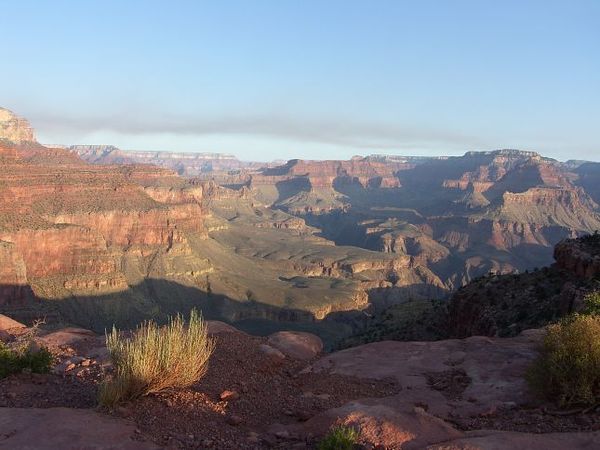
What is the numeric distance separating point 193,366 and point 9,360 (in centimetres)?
580

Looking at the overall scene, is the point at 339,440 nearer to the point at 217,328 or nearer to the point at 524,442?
the point at 524,442

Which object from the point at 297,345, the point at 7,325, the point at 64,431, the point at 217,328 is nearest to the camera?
the point at 64,431

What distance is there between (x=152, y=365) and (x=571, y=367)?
10.7 meters

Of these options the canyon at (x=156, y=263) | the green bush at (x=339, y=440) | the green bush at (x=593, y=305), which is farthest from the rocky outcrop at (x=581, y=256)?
the canyon at (x=156, y=263)

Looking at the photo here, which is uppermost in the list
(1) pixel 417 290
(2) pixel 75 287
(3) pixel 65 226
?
(3) pixel 65 226

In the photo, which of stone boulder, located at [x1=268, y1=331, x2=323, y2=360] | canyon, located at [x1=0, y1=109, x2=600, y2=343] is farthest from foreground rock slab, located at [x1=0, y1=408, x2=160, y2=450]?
canyon, located at [x1=0, y1=109, x2=600, y2=343]

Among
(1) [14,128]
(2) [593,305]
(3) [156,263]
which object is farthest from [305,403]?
(1) [14,128]

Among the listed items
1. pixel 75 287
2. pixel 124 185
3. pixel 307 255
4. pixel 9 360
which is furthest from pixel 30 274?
pixel 307 255

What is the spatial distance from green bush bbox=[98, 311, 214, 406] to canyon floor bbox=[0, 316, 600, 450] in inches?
12.1

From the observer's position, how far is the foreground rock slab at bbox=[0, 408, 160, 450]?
10.5 meters

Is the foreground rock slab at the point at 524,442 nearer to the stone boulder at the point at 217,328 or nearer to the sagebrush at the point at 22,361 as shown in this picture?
the sagebrush at the point at 22,361

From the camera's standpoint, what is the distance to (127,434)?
11250mm

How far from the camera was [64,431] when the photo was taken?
10.9 m

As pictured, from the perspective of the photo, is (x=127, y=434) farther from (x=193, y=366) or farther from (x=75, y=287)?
(x=75, y=287)
